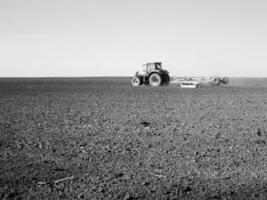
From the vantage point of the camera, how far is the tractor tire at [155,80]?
24953mm

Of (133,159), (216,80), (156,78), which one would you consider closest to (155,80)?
(156,78)

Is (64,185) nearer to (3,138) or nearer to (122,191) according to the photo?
(122,191)

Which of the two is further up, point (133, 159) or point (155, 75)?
point (155, 75)

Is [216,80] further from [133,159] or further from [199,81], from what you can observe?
[133,159]

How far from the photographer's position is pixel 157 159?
189 inches

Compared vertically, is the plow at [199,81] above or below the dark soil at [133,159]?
above

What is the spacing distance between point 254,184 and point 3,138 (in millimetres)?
4685

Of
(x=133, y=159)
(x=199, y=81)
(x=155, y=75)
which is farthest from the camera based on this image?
(x=199, y=81)

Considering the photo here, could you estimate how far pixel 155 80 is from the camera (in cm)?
2533

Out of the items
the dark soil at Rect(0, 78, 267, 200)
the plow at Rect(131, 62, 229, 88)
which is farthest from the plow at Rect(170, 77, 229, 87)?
the dark soil at Rect(0, 78, 267, 200)

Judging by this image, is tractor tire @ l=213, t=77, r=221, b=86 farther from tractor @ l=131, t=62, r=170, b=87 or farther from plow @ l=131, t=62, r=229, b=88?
tractor @ l=131, t=62, r=170, b=87

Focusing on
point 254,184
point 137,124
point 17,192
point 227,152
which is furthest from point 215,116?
point 17,192

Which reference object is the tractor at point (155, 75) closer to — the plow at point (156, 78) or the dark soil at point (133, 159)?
the plow at point (156, 78)

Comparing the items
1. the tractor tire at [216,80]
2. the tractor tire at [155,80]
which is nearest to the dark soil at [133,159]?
the tractor tire at [155,80]
